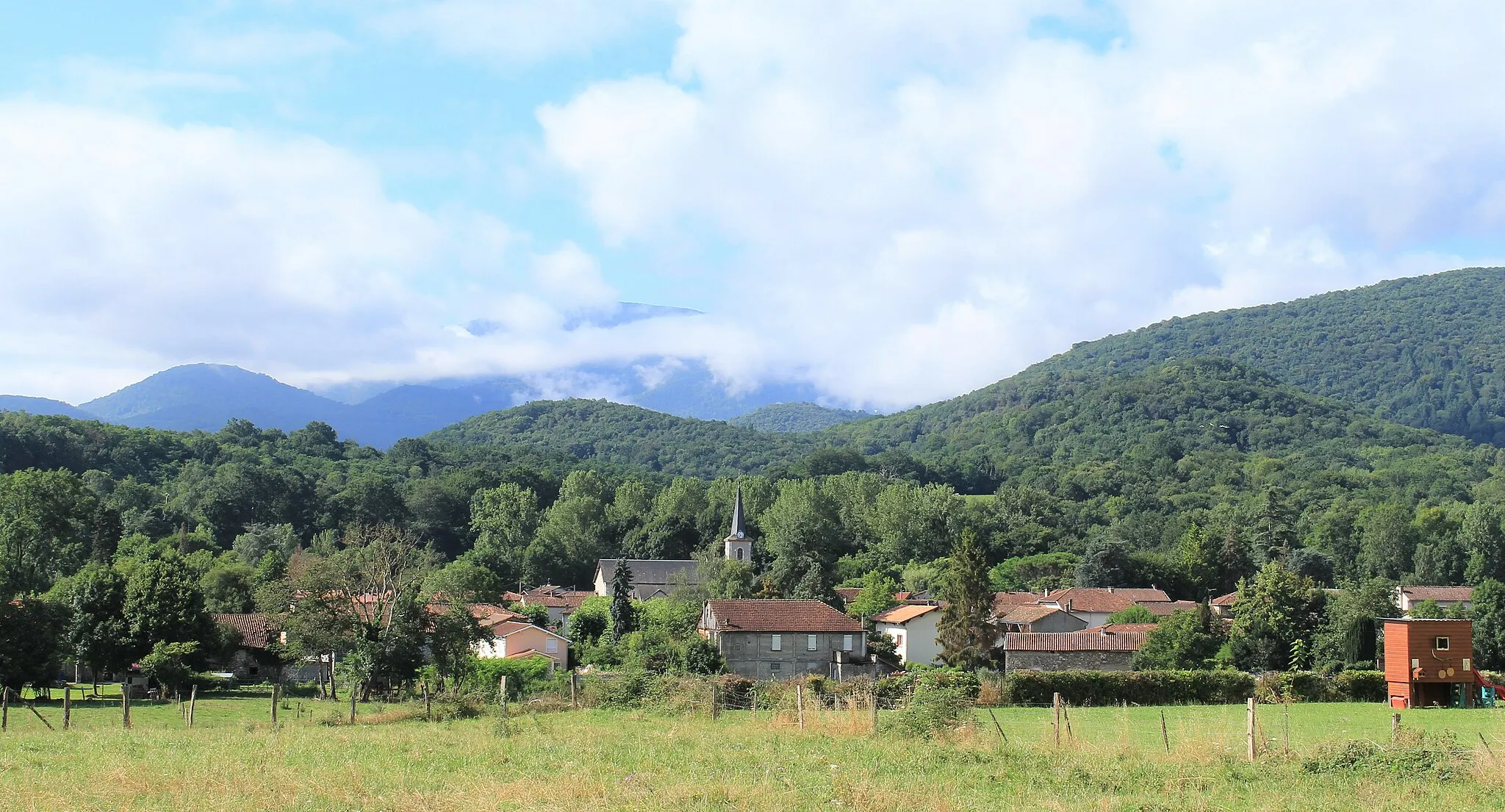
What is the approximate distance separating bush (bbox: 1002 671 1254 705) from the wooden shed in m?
4.65

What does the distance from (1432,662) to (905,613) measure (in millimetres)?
28425

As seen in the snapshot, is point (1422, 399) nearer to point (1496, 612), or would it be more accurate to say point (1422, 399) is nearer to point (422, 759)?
point (1496, 612)

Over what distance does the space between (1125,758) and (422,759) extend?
34.7 feet

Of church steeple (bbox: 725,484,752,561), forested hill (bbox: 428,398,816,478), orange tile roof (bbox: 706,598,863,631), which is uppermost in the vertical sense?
forested hill (bbox: 428,398,816,478)

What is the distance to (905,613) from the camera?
59.8 meters

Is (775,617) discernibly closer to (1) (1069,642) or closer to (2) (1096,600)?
(1) (1069,642)

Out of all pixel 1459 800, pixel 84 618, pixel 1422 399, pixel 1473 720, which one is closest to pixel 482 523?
pixel 84 618

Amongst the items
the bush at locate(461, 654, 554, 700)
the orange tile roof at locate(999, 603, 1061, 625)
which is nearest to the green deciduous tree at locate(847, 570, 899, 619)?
the orange tile roof at locate(999, 603, 1061, 625)

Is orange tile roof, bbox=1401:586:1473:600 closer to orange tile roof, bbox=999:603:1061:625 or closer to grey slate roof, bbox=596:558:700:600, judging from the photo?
orange tile roof, bbox=999:603:1061:625

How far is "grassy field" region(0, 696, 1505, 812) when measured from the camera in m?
13.1

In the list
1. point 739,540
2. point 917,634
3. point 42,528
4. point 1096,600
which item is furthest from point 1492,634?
point 42,528

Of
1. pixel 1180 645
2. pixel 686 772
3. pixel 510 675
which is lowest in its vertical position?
pixel 1180 645

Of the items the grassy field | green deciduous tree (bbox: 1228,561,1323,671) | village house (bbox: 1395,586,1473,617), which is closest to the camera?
the grassy field

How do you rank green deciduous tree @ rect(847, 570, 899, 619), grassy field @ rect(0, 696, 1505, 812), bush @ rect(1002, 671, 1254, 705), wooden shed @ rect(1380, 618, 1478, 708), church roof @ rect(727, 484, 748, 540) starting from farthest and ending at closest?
church roof @ rect(727, 484, 748, 540)
green deciduous tree @ rect(847, 570, 899, 619)
bush @ rect(1002, 671, 1254, 705)
wooden shed @ rect(1380, 618, 1478, 708)
grassy field @ rect(0, 696, 1505, 812)
